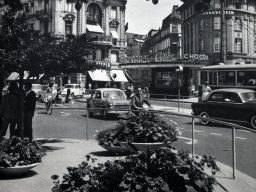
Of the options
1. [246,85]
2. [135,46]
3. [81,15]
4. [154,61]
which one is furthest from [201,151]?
[135,46]

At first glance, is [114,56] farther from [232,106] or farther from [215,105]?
[232,106]

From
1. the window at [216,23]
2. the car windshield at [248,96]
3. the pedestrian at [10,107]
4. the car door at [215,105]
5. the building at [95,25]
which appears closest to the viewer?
the pedestrian at [10,107]

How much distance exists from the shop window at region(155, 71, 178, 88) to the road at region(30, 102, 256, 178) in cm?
2305

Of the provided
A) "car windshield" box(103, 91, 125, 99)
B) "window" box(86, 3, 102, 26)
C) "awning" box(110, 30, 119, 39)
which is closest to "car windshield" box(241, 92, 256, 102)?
"car windshield" box(103, 91, 125, 99)

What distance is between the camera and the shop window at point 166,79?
38.0 metres

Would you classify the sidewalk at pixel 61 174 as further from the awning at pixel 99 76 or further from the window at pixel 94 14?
the window at pixel 94 14

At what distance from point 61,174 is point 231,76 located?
18.9 meters

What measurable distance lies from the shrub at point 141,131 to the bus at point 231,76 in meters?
14.8

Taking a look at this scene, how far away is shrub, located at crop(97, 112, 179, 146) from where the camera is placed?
8.91 metres

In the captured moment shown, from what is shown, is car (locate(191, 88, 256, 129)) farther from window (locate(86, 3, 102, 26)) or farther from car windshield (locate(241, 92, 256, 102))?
window (locate(86, 3, 102, 26))

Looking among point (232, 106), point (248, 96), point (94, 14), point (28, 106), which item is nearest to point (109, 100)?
point (232, 106)

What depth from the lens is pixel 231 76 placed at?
2419 centimetres

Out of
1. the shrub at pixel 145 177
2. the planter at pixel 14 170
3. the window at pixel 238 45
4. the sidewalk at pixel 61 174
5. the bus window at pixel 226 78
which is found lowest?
the sidewalk at pixel 61 174

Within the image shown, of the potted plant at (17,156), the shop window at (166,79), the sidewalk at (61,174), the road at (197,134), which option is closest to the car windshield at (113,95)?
the road at (197,134)
